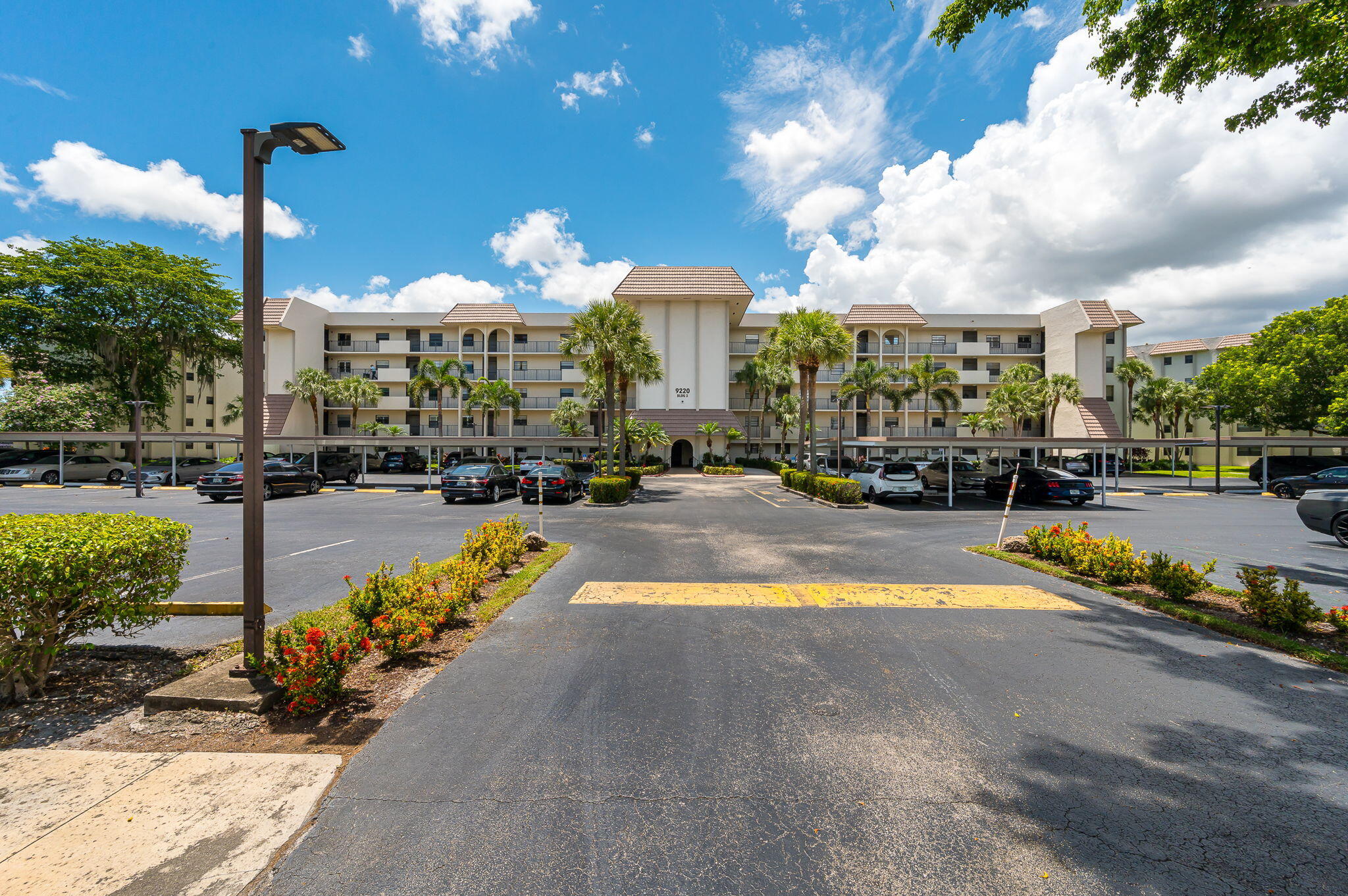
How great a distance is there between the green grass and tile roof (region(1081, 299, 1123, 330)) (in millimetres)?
43690

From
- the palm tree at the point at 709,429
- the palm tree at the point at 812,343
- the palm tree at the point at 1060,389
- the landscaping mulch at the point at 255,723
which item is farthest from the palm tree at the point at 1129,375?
the landscaping mulch at the point at 255,723

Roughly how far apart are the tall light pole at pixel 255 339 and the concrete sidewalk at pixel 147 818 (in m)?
1.07

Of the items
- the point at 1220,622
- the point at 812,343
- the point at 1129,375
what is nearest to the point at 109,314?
the point at 812,343

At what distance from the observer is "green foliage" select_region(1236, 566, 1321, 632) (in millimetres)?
5930

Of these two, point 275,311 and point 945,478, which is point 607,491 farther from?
point 275,311

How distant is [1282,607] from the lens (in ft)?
19.7

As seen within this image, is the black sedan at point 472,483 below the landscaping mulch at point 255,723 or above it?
above

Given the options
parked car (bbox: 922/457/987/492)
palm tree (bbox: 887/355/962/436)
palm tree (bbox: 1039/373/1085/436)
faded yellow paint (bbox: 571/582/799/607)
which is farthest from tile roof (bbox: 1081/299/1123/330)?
faded yellow paint (bbox: 571/582/799/607)

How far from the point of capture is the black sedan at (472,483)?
21.2 metres

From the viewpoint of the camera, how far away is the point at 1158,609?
23.0ft

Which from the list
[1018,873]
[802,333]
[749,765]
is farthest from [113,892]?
[802,333]

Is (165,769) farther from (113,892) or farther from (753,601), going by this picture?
(753,601)

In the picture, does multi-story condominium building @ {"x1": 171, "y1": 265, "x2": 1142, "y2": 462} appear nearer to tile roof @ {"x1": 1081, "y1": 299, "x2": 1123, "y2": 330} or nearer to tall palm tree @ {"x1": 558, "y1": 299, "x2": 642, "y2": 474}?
tile roof @ {"x1": 1081, "y1": 299, "x2": 1123, "y2": 330}

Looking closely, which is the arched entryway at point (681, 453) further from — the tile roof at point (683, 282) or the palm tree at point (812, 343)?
the palm tree at point (812, 343)
